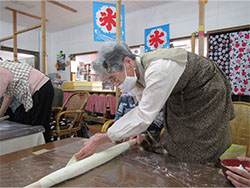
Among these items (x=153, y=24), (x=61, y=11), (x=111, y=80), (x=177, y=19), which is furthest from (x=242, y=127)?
(x=61, y=11)

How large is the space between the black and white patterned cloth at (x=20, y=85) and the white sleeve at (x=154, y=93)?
3.94 ft

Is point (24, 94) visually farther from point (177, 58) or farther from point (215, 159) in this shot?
point (215, 159)

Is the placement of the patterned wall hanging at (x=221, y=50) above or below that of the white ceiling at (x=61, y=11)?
below

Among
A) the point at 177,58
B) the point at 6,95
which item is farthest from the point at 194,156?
the point at 6,95

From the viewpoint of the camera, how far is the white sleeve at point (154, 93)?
724mm

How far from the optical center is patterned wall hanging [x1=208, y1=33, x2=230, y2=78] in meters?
2.83

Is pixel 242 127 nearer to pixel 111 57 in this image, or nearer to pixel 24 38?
pixel 111 57

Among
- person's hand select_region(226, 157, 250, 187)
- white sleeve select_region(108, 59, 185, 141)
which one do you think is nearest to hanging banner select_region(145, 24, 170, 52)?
white sleeve select_region(108, 59, 185, 141)

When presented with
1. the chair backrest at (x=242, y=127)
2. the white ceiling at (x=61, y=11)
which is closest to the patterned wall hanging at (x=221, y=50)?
the white ceiling at (x=61, y=11)

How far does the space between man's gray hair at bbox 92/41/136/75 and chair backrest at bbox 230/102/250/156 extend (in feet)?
2.65

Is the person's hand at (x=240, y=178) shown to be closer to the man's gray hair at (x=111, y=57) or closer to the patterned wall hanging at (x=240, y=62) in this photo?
the man's gray hair at (x=111, y=57)

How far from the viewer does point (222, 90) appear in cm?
81

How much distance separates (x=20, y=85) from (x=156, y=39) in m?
1.92

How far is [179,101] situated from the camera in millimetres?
863
